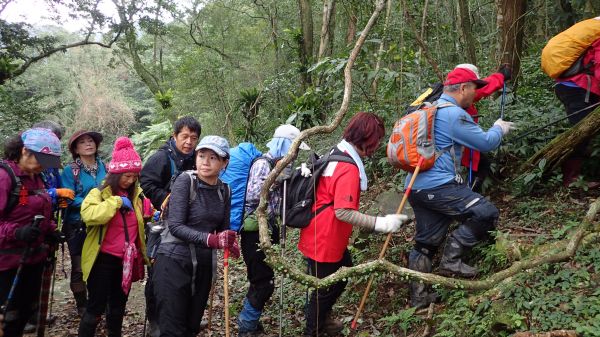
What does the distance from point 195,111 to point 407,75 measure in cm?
1176

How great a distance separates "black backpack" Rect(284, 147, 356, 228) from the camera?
3.75 m

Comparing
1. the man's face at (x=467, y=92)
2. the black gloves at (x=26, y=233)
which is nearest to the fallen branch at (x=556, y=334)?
the man's face at (x=467, y=92)

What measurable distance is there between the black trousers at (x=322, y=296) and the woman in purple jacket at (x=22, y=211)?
233cm

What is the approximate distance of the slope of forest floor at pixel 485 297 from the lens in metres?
3.14

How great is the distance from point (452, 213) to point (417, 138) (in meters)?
0.72

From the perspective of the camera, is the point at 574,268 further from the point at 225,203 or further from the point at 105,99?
the point at 105,99

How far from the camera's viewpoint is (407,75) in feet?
20.2

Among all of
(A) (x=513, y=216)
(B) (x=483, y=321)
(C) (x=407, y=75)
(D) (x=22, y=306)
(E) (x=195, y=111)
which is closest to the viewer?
(B) (x=483, y=321)

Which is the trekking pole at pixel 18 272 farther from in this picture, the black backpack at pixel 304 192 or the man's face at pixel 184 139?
the black backpack at pixel 304 192

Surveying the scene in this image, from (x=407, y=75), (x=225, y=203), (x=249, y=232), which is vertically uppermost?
(x=407, y=75)

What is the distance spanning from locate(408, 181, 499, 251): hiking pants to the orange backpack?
28cm

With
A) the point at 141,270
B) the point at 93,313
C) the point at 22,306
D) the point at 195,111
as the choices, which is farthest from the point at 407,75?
the point at 195,111

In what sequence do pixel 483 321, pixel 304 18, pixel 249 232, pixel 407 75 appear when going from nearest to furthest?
1. pixel 483 321
2. pixel 249 232
3. pixel 407 75
4. pixel 304 18

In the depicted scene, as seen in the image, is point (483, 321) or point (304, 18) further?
point (304, 18)
